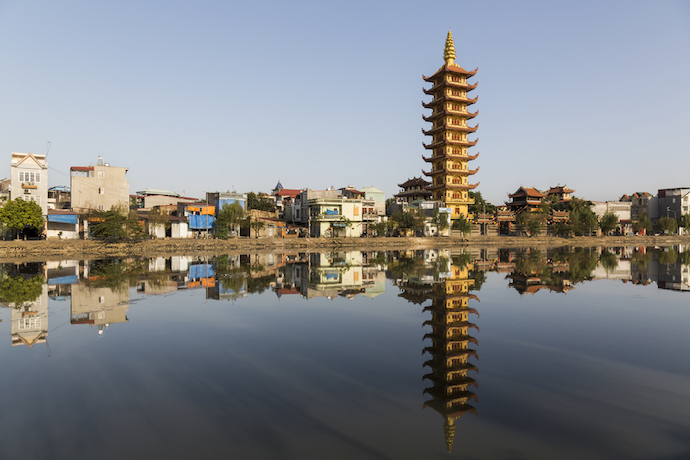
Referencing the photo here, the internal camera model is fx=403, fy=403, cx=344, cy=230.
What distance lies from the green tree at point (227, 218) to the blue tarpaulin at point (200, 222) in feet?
8.88

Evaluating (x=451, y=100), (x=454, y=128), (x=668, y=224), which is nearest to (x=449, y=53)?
(x=451, y=100)

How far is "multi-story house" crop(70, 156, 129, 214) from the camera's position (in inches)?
1988

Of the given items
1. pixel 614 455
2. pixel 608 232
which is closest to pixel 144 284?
pixel 614 455

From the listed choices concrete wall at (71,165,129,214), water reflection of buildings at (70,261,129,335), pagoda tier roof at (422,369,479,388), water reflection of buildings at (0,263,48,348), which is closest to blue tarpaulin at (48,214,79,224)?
concrete wall at (71,165,129,214)

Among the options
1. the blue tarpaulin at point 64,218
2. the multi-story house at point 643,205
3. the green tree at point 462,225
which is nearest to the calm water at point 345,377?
the blue tarpaulin at point 64,218

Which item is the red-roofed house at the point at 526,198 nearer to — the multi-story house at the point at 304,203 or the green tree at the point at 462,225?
the green tree at the point at 462,225

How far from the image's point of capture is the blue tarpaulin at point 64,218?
44750 mm

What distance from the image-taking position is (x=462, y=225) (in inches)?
2618

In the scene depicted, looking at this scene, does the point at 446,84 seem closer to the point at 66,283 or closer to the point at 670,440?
the point at 66,283

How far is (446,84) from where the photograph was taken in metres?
69.2

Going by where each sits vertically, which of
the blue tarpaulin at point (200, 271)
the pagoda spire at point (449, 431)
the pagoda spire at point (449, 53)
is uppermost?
the pagoda spire at point (449, 53)

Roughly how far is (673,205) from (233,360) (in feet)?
351

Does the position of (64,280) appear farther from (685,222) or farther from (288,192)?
(685,222)

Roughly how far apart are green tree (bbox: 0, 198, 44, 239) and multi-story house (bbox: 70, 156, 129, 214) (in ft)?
28.3
